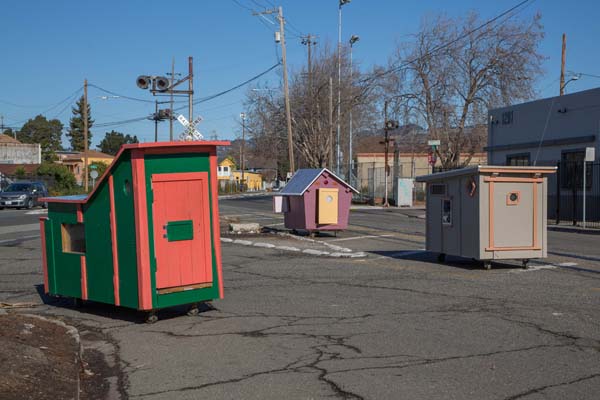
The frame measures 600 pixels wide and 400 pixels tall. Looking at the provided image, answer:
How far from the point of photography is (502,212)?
12.4m

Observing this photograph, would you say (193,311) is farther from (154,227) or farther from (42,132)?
(42,132)

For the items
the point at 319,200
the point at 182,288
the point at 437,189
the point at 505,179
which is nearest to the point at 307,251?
the point at 319,200

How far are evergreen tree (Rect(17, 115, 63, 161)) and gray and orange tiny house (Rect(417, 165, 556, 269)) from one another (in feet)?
365

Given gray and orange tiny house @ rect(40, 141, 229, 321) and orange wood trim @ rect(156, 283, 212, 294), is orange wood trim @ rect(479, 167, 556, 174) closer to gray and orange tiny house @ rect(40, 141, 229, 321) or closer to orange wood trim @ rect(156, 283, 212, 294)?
gray and orange tiny house @ rect(40, 141, 229, 321)

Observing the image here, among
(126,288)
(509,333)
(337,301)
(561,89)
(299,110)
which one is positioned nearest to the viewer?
(509,333)

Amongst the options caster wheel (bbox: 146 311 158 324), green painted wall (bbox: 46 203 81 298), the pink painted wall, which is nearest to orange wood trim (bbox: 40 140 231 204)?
green painted wall (bbox: 46 203 81 298)

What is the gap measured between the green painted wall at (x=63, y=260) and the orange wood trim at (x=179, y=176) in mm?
1505

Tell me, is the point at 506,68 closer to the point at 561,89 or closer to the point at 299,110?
the point at 561,89

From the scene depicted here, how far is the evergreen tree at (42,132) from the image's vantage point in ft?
388

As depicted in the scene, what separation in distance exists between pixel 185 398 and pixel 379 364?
1.82 metres

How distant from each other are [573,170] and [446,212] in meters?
16.9

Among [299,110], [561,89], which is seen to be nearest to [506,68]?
[561,89]

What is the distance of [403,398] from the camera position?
210 inches

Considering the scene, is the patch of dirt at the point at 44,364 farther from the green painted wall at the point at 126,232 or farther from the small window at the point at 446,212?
the small window at the point at 446,212
